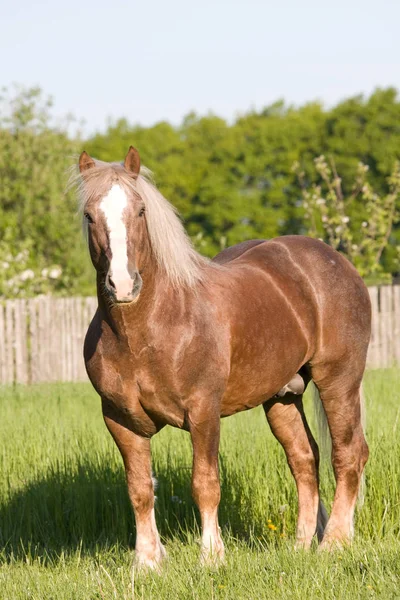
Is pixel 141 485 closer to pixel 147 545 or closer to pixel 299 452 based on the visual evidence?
pixel 147 545

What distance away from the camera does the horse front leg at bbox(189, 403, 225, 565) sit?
4480 millimetres

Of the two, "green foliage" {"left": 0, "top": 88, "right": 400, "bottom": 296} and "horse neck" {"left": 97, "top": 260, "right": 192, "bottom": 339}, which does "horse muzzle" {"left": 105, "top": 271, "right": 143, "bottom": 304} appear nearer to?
"horse neck" {"left": 97, "top": 260, "right": 192, "bottom": 339}

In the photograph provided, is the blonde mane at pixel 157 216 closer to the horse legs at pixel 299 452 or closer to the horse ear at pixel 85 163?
the horse ear at pixel 85 163

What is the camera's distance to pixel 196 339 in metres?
4.52

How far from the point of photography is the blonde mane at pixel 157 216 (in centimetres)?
429

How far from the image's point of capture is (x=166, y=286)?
14.9 feet

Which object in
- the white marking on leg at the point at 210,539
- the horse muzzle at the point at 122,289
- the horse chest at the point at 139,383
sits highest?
the horse muzzle at the point at 122,289

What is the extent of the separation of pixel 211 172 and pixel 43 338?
27805 millimetres

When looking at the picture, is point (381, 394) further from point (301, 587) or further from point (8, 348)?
point (8, 348)

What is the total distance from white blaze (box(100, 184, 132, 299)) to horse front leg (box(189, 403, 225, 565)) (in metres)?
0.82

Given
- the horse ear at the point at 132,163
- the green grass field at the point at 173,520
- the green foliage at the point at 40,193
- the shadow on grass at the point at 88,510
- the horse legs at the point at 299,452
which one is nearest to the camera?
the green grass field at the point at 173,520

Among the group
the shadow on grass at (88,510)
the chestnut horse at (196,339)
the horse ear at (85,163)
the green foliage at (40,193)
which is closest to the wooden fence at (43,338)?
the green foliage at (40,193)

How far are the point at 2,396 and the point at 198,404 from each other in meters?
6.12

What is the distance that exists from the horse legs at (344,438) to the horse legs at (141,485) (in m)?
1.12
